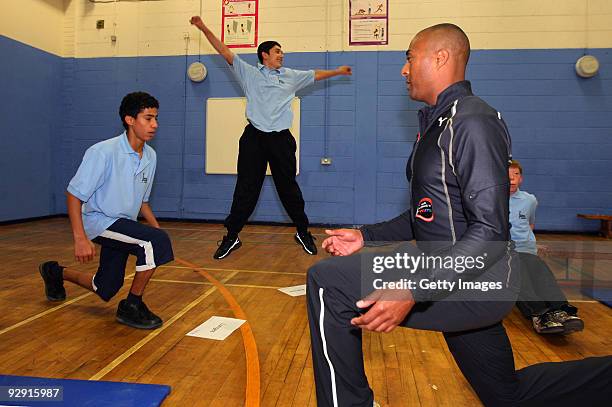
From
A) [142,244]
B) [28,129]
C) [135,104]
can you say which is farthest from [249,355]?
[28,129]

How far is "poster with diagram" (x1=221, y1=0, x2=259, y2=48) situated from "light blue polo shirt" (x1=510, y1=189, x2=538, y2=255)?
571cm

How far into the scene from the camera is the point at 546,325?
239cm

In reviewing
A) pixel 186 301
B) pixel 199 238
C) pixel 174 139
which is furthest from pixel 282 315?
pixel 174 139

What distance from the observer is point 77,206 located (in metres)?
2.35

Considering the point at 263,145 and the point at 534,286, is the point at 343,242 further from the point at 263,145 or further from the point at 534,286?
the point at 263,145

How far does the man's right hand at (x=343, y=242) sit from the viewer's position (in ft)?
4.98

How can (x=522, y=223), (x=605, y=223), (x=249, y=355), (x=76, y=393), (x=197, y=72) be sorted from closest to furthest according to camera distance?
(x=76, y=393)
(x=249, y=355)
(x=522, y=223)
(x=605, y=223)
(x=197, y=72)

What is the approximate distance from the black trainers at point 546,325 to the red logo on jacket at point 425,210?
1594 mm

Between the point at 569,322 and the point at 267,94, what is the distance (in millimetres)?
2983

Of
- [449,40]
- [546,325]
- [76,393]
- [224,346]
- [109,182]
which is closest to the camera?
[449,40]

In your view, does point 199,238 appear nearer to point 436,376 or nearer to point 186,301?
point 186,301

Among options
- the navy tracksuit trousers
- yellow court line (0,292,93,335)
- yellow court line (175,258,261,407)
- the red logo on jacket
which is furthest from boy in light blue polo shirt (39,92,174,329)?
the red logo on jacket

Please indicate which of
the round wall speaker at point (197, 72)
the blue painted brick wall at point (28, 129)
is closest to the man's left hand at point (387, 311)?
the round wall speaker at point (197, 72)

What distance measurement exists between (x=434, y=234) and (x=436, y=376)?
1016 millimetres
